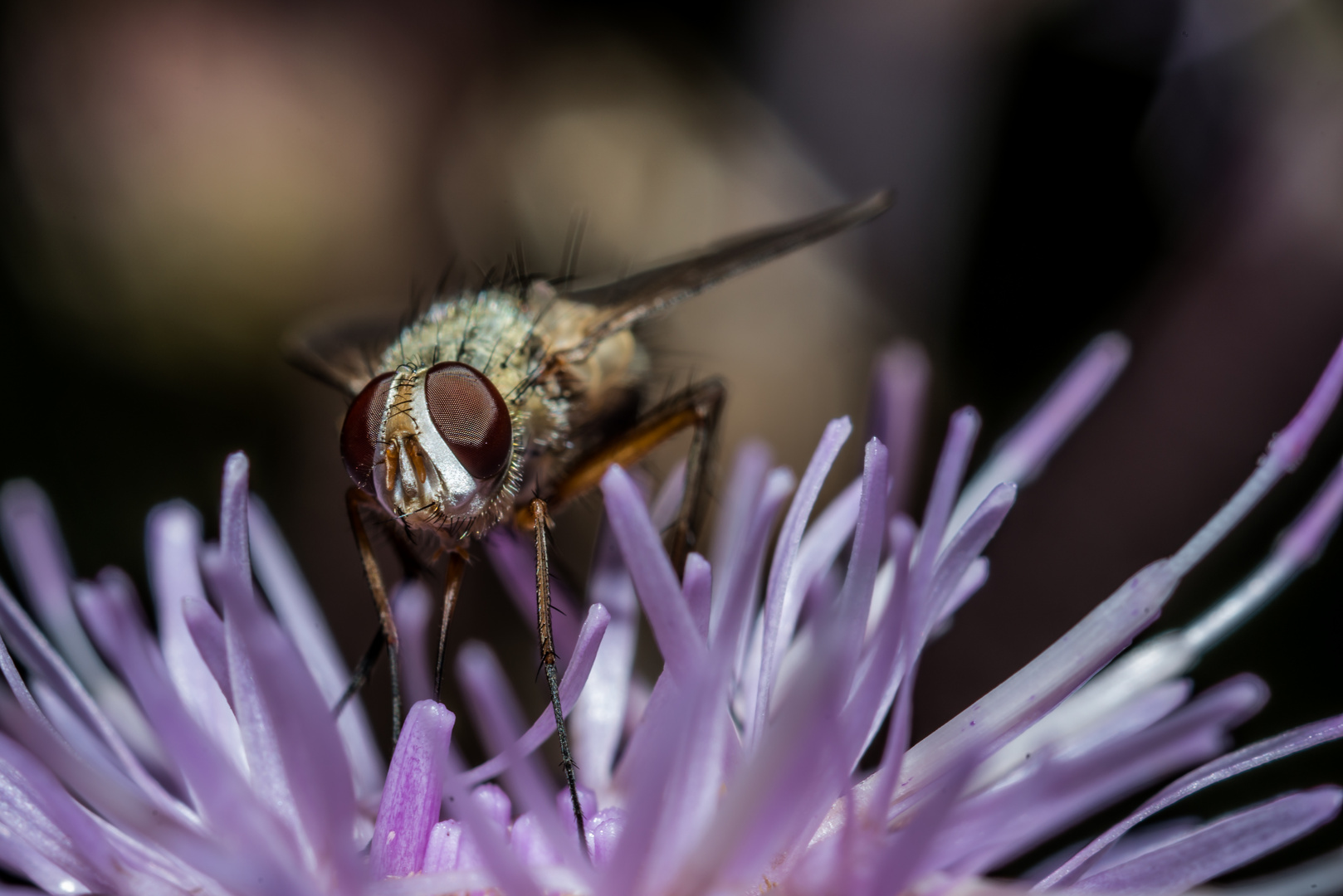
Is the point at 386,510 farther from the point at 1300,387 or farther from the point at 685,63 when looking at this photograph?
the point at 685,63

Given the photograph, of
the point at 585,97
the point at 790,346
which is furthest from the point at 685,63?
the point at 790,346

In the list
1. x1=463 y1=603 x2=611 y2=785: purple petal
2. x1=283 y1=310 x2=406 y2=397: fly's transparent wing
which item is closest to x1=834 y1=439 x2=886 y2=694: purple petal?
x1=463 y1=603 x2=611 y2=785: purple petal

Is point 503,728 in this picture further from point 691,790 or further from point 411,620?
point 411,620

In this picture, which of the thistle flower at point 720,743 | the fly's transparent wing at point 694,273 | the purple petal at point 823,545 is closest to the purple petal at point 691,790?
the thistle flower at point 720,743

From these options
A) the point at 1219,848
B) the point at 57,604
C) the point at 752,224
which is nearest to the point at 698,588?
the point at 1219,848

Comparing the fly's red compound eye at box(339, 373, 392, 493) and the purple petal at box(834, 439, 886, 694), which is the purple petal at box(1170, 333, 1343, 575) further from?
the fly's red compound eye at box(339, 373, 392, 493)

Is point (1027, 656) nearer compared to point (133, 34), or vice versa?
point (1027, 656)

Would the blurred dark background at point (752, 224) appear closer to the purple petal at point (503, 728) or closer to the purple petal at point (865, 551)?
the purple petal at point (865, 551)
